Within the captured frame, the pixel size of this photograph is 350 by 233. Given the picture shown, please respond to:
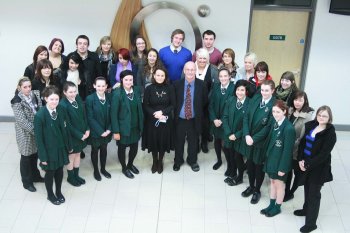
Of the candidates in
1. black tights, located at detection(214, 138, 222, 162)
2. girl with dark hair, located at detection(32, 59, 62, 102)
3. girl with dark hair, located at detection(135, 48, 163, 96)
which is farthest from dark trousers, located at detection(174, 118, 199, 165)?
girl with dark hair, located at detection(32, 59, 62, 102)

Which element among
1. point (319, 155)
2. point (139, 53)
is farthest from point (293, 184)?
point (139, 53)

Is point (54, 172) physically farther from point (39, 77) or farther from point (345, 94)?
point (345, 94)

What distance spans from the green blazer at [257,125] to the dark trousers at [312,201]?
1.86ft

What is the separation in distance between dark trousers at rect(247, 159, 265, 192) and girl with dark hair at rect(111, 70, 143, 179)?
1329 mm

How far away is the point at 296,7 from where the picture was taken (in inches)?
238

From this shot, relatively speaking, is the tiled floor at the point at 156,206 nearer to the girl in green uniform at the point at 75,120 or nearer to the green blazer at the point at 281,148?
the girl in green uniform at the point at 75,120

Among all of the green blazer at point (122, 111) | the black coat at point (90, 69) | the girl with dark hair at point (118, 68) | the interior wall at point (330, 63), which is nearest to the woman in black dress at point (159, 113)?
the green blazer at point (122, 111)

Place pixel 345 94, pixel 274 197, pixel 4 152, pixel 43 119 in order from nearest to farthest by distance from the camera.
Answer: pixel 43 119
pixel 274 197
pixel 4 152
pixel 345 94

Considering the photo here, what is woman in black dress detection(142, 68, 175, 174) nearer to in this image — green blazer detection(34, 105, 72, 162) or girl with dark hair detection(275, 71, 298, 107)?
green blazer detection(34, 105, 72, 162)

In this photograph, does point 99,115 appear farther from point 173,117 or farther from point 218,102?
point 218,102

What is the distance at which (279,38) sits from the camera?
20.8 ft

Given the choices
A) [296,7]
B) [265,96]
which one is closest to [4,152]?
[265,96]

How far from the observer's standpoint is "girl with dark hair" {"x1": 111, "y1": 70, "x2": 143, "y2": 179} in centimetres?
479

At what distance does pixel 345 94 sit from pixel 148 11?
10.4ft
